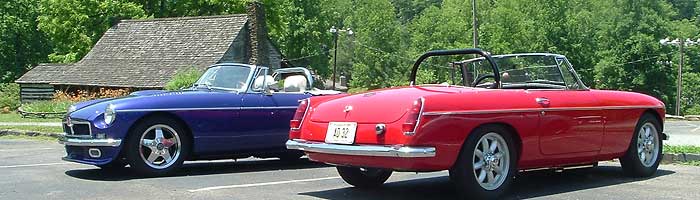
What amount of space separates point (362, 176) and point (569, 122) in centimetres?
199

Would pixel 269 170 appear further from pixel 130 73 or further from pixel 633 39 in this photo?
pixel 633 39

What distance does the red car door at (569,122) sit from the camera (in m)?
6.93

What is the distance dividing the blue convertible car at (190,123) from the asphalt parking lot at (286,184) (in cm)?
24

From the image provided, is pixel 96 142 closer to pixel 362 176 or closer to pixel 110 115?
pixel 110 115

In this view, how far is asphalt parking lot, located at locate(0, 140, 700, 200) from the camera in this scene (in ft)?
22.7

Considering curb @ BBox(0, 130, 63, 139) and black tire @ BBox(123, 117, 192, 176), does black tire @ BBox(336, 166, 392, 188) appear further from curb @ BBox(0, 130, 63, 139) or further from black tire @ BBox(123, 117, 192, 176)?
curb @ BBox(0, 130, 63, 139)

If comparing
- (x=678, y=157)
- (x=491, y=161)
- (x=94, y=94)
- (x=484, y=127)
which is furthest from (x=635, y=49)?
(x=484, y=127)

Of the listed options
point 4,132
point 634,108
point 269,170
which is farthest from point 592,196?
point 4,132

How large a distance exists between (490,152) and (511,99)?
52 cm

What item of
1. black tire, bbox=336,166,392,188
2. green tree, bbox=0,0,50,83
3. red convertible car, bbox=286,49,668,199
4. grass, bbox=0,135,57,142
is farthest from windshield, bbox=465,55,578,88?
green tree, bbox=0,0,50,83

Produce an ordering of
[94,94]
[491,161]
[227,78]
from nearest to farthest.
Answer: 1. [491,161]
2. [227,78]
3. [94,94]

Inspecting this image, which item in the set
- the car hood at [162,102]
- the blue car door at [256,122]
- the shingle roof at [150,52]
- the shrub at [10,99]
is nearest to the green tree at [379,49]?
the shingle roof at [150,52]

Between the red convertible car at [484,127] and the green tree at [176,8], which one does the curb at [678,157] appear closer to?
the red convertible car at [484,127]

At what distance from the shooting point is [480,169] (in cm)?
646
